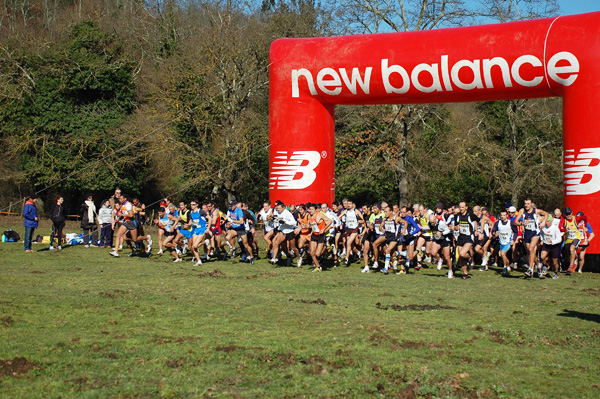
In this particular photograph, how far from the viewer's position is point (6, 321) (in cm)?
895

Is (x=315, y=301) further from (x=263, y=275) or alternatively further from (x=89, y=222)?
(x=89, y=222)

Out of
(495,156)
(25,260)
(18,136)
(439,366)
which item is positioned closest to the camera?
(439,366)

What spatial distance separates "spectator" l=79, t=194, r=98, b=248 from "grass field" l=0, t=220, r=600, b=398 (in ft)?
22.7

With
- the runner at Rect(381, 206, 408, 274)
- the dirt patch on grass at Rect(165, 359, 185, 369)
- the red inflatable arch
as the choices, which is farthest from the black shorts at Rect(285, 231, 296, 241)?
the dirt patch on grass at Rect(165, 359, 185, 369)

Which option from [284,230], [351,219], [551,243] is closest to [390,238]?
[351,219]

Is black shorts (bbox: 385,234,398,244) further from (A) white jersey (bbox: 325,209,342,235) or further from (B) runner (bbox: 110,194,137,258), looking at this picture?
(B) runner (bbox: 110,194,137,258)

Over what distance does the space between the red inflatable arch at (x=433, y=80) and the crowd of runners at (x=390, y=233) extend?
110 centimetres

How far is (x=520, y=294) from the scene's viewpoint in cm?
1305

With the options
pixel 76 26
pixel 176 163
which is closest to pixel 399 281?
pixel 176 163

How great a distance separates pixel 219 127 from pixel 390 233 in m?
17.7

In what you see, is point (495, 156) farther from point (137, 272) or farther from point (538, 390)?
point (538, 390)

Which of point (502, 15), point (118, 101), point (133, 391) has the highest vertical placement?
point (502, 15)

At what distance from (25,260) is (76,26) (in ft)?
73.0

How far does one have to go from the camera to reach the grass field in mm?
6656
